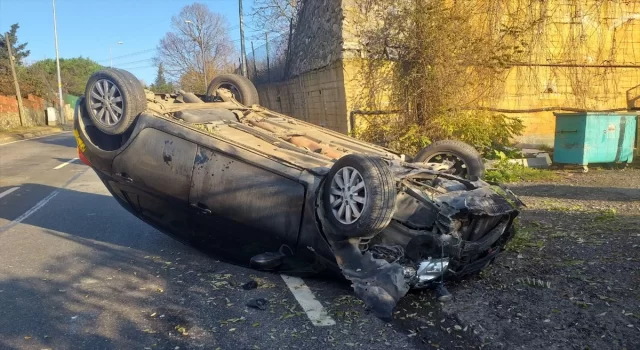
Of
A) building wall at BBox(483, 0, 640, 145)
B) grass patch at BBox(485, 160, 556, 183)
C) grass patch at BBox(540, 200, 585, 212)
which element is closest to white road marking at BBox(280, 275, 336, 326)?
grass patch at BBox(540, 200, 585, 212)

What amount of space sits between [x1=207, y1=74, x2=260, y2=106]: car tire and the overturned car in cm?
97

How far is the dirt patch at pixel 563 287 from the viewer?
343 cm

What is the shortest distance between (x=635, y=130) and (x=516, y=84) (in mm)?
2920

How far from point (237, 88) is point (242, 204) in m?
3.08

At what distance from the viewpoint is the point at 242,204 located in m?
4.58

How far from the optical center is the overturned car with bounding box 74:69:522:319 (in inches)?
155

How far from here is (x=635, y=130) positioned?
10.9 metres

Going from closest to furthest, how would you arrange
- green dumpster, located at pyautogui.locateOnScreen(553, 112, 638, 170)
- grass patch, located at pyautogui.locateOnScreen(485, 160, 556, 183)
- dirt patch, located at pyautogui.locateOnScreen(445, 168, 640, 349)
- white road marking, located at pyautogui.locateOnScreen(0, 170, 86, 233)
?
dirt patch, located at pyautogui.locateOnScreen(445, 168, 640, 349) < white road marking, located at pyautogui.locateOnScreen(0, 170, 86, 233) < grass patch, located at pyautogui.locateOnScreen(485, 160, 556, 183) < green dumpster, located at pyautogui.locateOnScreen(553, 112, 638, 170)

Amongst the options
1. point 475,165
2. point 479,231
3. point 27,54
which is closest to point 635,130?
point 475,165

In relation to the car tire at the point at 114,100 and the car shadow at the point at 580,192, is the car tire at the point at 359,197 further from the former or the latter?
the car shadow at the point at 580,192

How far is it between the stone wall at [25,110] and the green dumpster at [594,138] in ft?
110

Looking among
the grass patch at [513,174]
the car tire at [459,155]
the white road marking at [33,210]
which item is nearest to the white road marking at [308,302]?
the car tire at [459,155]

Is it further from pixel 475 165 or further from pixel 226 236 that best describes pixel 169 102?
pixel 475 165

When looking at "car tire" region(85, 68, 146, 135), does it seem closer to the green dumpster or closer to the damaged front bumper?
the damaged front bumper
